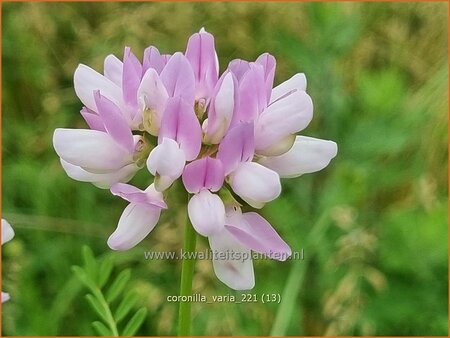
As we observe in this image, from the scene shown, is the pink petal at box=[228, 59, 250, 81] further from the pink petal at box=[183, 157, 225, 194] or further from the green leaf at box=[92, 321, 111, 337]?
the green leaf at box=[92, 321, 111, 337]

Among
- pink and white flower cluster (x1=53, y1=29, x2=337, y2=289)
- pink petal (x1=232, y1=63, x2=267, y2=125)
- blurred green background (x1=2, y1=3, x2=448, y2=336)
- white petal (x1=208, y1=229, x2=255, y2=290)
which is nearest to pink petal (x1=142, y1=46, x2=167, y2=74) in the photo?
pink and white flower cluster (x1=53, y1=29, x2=337, y2=289)

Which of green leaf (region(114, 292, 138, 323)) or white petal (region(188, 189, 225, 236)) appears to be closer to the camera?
white petal (region(188, 189, 225, 236))

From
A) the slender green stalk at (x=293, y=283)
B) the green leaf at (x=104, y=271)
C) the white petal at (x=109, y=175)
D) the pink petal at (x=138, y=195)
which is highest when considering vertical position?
the pink petal at (x=138, y=195)

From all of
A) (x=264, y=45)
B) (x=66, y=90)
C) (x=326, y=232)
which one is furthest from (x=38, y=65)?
(x=326, y=232)

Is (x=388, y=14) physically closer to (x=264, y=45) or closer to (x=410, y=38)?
(x=410, y=38)

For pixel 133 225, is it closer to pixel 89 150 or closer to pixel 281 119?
pixel 89 150

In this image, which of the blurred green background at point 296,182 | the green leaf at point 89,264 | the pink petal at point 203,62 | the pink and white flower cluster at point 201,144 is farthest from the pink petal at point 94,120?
the blurred green background at point 296,182

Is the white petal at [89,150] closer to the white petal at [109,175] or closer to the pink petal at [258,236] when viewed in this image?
the white petal at [109,175]

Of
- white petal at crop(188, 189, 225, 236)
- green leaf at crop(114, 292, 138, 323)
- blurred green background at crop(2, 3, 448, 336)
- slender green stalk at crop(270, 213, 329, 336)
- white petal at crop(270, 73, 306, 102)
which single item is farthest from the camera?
blurred green background at crop(2, 3, 448, 336)
